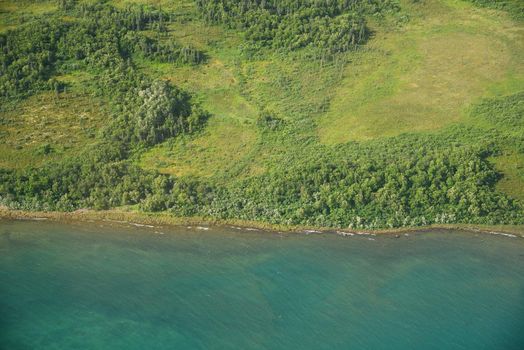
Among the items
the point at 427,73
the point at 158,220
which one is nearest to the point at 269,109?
the point at 158,220

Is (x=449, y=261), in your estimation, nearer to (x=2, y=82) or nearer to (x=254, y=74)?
(x=254, y=74)

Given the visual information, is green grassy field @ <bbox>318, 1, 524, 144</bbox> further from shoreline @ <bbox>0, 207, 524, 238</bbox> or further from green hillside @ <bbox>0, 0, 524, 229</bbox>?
shoreline @ <bbox>0, 207, 524, 238</bbox>

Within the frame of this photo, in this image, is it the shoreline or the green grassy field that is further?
the green grassy field

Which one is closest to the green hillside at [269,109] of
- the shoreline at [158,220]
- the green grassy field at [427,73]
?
the green grassy field at [427,73]

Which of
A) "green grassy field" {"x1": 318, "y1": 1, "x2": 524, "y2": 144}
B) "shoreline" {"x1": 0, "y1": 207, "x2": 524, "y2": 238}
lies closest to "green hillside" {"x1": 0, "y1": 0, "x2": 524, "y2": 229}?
"green grassy field" {"x1": 318, "y1": 1, "x2": 524, "y2": 144}

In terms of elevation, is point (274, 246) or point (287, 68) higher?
point (287, 68)

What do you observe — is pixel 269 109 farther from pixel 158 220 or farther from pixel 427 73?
pixel 427 73

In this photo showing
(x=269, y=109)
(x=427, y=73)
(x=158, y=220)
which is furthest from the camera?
(x=427, y=73)

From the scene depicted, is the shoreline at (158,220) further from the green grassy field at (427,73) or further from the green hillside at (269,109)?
the green grassy field at (427,73)

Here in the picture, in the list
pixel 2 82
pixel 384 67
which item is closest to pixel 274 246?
pixel 384 67
